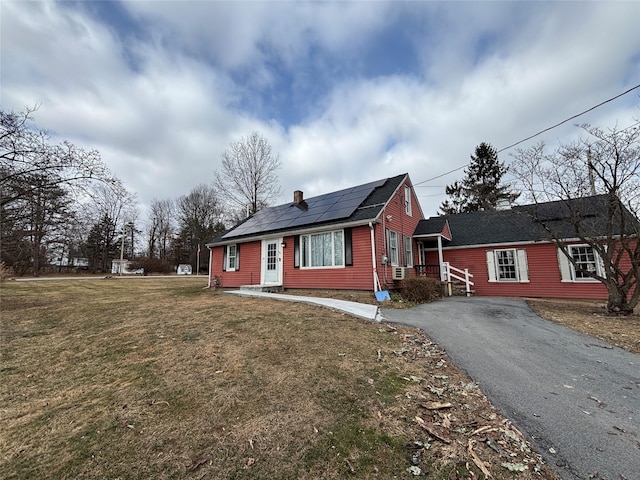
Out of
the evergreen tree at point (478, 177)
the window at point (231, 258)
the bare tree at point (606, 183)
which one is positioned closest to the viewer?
the bare tree at point (606, 183)

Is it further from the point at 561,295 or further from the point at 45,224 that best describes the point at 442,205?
the point at 45,224

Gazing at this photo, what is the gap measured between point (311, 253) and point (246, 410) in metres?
8.96

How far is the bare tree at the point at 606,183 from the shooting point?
757 centimetres

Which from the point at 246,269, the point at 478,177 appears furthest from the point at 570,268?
the point at 478,177

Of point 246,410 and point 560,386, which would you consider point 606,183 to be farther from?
point 246,410

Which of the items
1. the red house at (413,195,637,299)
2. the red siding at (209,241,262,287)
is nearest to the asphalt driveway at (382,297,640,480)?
the red house at (413,195,637,299)

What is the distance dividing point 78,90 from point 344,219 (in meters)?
9.38

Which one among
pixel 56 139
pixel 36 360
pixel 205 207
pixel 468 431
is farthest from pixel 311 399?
pixel 205 207

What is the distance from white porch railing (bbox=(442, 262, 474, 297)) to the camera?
42.2ft

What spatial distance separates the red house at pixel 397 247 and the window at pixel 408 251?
5 centimetres

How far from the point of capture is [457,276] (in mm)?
13852

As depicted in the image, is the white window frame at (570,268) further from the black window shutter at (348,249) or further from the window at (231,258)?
the window at (231,258)

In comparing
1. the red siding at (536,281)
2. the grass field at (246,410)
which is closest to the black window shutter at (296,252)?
the grass field at (246,410)

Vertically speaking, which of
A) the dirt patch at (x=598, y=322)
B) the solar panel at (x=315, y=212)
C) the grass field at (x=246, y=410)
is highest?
the solar panel at (x=315, y=212)
